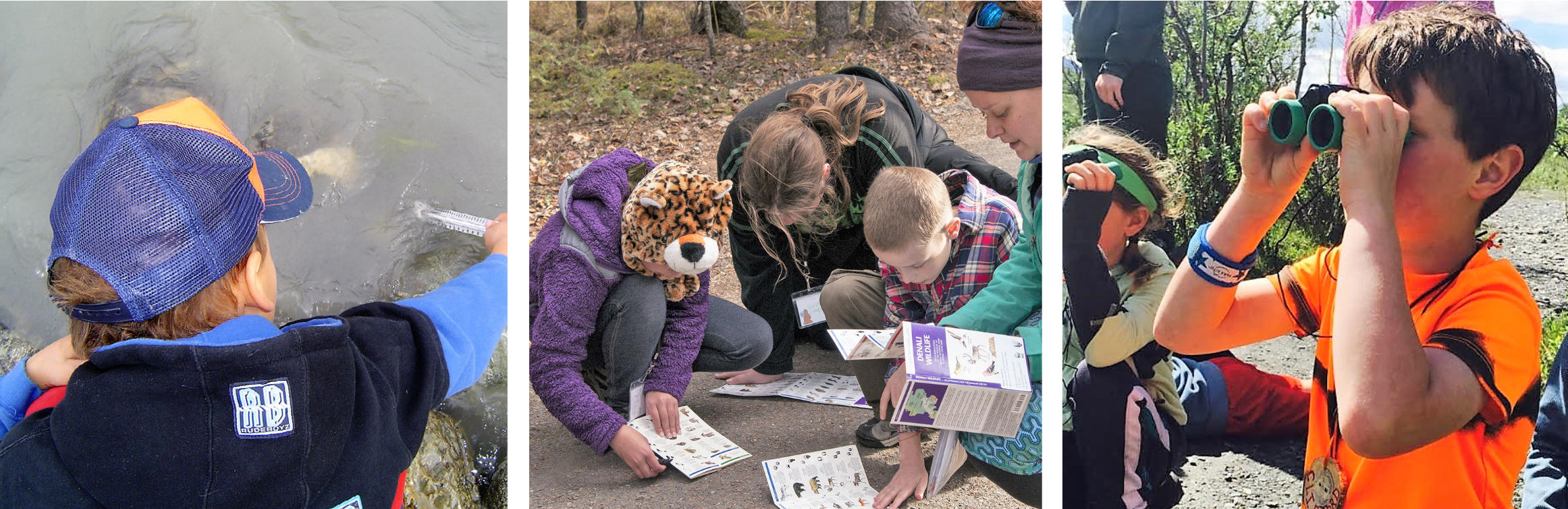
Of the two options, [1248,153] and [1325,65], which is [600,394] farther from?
[1325,65]

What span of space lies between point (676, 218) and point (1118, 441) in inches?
48.0

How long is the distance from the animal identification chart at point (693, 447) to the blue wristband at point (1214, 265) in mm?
1171

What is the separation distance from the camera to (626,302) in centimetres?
249

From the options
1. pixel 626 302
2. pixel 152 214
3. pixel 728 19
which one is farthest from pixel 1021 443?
pixel 152 214

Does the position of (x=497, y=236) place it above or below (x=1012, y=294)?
above

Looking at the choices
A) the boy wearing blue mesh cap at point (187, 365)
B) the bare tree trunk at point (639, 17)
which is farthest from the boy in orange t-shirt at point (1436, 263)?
the boy wearing blue mesh cap at point (187, 365)

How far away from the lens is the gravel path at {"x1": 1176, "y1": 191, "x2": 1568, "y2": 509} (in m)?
1.94

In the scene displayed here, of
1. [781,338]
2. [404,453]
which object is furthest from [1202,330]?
[404,453]

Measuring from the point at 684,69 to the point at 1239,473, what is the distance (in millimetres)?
1706

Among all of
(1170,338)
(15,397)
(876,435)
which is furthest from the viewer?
(876,435)

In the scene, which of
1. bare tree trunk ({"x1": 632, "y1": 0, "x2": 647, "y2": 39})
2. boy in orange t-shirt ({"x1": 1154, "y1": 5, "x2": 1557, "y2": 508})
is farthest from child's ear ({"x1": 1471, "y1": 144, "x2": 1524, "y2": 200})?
bare tree trunk ({"x1": 632, "y1": 0, "x2": 647, "y2": 39})

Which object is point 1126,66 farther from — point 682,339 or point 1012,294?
point 682,339

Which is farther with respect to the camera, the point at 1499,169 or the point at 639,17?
the point at 639,17

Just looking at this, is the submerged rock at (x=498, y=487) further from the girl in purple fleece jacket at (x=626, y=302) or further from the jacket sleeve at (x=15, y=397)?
the jacket sleeve at (x=15, y=397)
